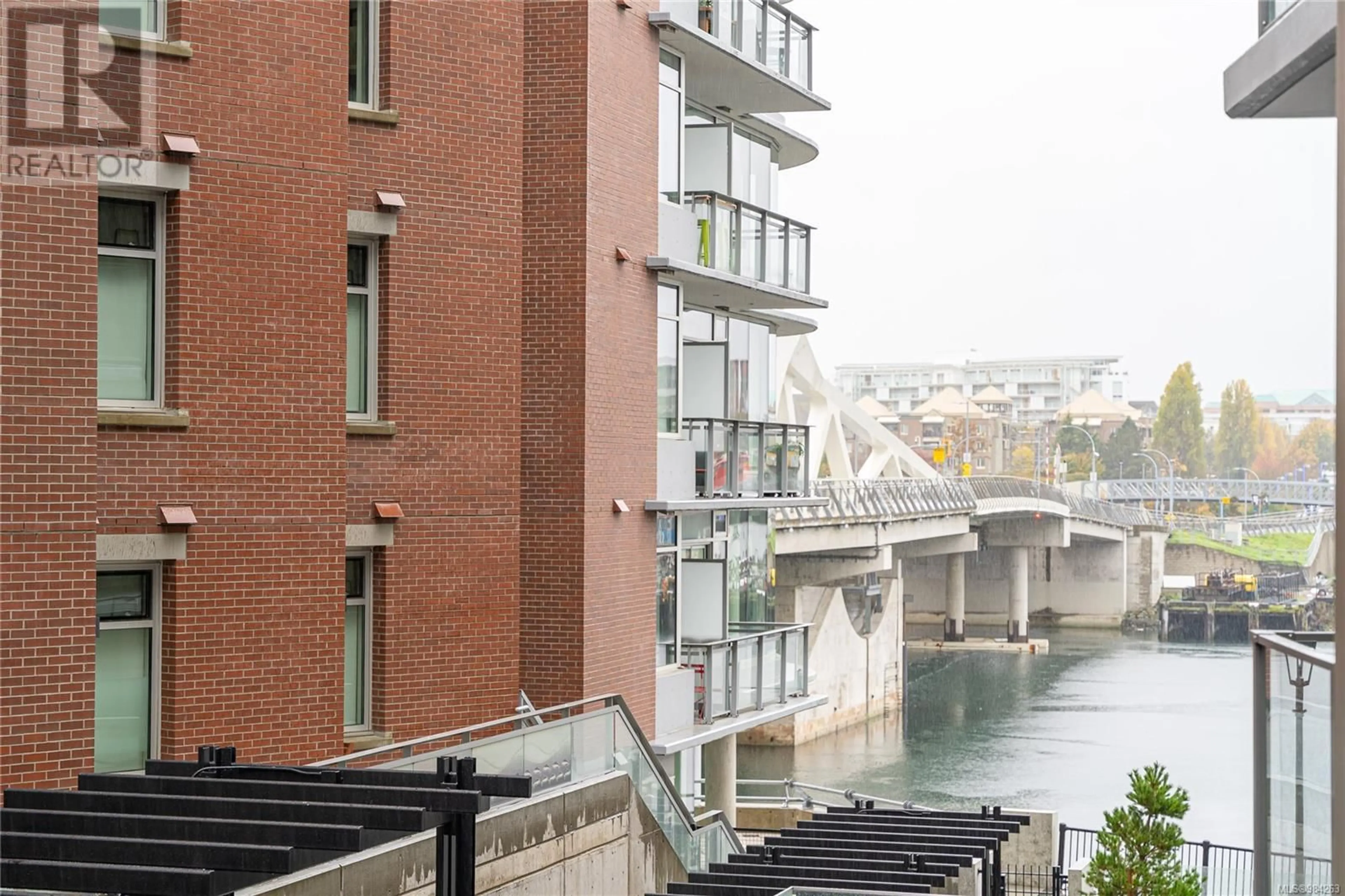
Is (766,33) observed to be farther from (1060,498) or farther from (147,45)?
(1060,498)

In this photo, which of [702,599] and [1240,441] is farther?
[1240,441]

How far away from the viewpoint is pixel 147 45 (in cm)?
1297

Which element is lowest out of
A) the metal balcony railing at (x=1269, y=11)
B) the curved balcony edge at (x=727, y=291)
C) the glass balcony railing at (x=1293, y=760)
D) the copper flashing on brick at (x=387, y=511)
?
the glass balcony railing at (x=1293, y=760)

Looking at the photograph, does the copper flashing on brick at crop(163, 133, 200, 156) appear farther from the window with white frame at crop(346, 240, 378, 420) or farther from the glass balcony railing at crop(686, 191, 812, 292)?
the glass balcony railing at crop(686, 191, 812, 292)

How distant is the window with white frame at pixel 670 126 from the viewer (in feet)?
69.8

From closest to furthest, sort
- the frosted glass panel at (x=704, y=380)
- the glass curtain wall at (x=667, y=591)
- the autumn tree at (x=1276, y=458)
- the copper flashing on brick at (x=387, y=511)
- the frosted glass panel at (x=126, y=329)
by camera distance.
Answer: the frosted glass panel at (x=126, y=329) < the copper flashing on brick at (x=387, y=511) < the glass curtain wall at (x=667, y=591) < the frosted glass panel at (x=704, y=380) < the autumn tree at (x=1276, y=458)

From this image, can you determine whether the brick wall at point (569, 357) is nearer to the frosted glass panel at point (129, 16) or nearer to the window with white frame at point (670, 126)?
the window with white frame at point (670, 126)

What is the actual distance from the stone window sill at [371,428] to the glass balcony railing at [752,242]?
7.77m

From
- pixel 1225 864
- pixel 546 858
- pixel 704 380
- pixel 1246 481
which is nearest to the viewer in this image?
pixel 546 858

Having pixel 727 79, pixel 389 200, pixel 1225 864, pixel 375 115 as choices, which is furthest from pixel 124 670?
pixel 1225 864

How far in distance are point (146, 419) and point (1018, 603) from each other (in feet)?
297

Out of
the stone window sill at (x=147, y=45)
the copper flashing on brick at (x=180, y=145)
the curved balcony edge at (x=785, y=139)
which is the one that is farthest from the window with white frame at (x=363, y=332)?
the curved balcony edge at (x=785, y=139)

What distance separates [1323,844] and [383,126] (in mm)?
11914

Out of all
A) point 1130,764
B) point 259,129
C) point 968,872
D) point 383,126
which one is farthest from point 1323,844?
point 1130,764
